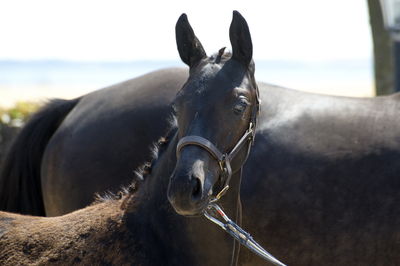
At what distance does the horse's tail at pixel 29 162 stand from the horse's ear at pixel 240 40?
2.24 metres

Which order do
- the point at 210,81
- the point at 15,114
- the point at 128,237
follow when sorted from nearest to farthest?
the point at 210,81
the point at 128,237
the point at 15,114

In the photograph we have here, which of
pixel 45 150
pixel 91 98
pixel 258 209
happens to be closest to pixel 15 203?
pixel 45 150

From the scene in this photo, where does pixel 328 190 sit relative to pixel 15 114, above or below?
above

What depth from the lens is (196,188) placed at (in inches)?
113

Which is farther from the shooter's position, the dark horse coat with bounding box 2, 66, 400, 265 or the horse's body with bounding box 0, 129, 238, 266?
the dark horse coat with bounding box 2, 66, 400, 265

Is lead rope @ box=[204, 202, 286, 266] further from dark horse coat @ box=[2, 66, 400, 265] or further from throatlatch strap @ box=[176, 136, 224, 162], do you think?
dark horse coat @ box=[2, 66, 400, 265]

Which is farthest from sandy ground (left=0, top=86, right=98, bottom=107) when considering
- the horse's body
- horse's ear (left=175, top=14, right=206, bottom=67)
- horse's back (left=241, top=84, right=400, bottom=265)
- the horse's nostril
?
the horse's nostril

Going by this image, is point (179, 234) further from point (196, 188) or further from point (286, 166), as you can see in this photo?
point (286, 166)

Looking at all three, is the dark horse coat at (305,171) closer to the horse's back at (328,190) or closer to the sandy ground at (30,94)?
the horse's back at (328,190)

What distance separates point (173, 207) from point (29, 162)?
7.20ft

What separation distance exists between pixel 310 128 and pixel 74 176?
162 cm

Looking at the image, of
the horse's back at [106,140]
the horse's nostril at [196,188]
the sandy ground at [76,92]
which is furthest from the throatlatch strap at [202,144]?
the sandy ground at [76,92]

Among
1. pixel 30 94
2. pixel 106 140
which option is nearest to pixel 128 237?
pixel 106 140

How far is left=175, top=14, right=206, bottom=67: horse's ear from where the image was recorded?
3307 mm
